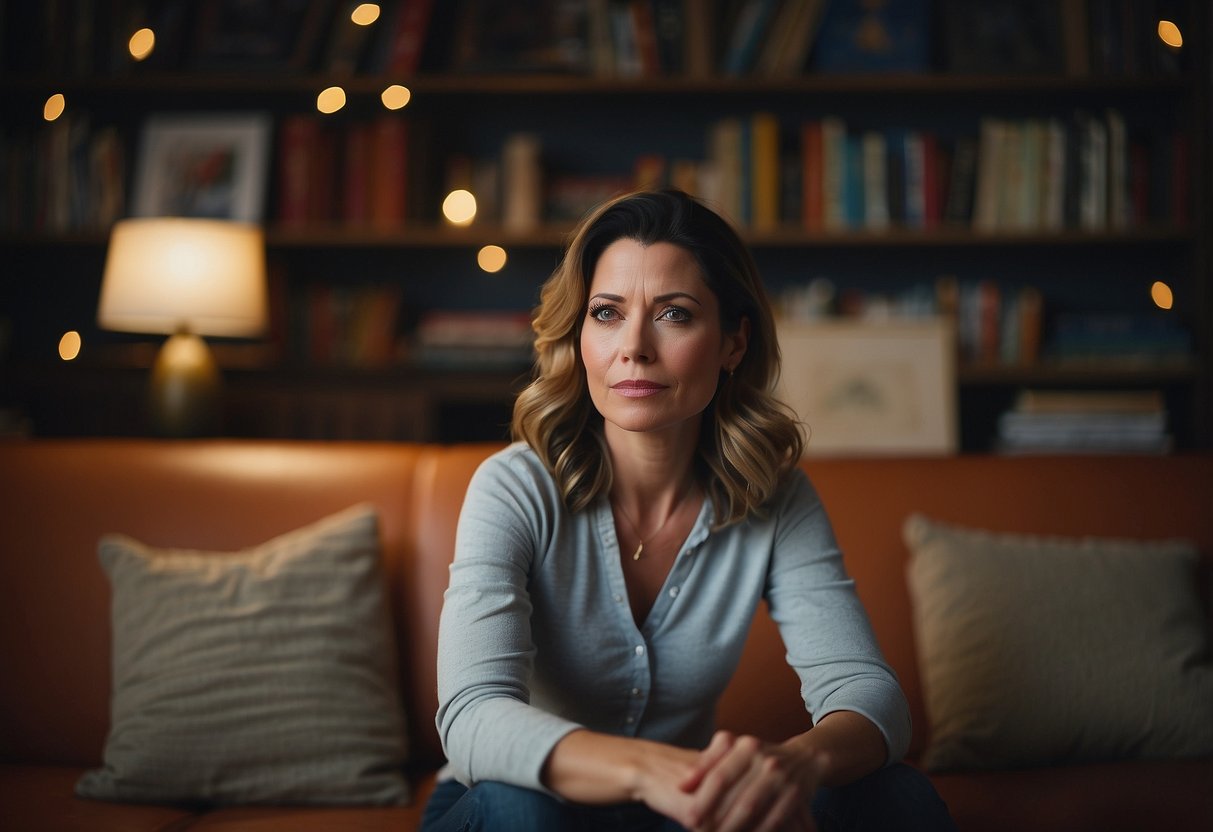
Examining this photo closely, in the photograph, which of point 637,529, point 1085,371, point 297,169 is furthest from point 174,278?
point 1085,371

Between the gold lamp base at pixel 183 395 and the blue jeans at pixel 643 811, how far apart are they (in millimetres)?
1248

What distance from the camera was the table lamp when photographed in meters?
2.22

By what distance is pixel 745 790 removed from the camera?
987mm

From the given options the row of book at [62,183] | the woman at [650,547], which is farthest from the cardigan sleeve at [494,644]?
the row of book at [62,183]

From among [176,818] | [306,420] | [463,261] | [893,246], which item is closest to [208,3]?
[463,261]

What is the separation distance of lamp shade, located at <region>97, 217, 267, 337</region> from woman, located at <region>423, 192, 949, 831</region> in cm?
120

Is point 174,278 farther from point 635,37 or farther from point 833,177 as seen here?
point 833,177

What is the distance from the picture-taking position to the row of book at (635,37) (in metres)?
2.84

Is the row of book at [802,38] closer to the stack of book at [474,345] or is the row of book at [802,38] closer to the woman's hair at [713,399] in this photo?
the stack of book at [474,345]

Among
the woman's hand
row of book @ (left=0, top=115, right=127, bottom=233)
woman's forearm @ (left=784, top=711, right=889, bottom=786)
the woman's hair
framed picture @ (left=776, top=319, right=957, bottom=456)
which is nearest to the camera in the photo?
the woman's hand

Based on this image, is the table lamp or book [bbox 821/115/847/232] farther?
book [bbox 821/115/847/232]

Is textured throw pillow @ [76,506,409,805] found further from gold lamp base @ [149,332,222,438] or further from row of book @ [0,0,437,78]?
row of book @ [0,0,437,78]

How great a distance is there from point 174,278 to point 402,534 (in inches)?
37.0

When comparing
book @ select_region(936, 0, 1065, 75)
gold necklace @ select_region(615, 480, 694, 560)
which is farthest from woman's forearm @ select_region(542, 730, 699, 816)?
book @ select_region(936, 0, 1065, 75)
